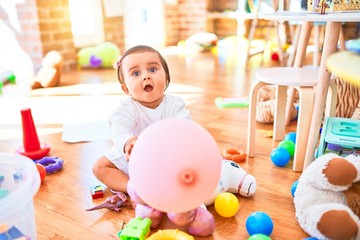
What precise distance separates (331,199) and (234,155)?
0.47m

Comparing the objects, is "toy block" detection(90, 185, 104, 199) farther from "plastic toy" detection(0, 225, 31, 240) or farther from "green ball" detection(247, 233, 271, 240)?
"green ball" detection(247, 233, 271, 240)

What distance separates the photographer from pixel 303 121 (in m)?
1.20

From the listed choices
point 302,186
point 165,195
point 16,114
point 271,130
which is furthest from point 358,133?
point 16,114

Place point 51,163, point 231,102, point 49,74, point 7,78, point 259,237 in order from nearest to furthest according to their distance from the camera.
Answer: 1. point 259,237
2. point 51,163
3. point 231,102
4. point 49,74
5. point 7,78

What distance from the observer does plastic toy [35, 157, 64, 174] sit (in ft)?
4.17

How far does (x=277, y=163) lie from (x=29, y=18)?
232 cm

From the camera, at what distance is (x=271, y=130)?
164cm

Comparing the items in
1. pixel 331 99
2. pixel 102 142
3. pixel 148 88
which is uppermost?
pixel 148 88

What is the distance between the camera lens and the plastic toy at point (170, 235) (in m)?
0.86

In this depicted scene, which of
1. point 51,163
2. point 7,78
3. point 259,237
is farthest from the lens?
point 7,78

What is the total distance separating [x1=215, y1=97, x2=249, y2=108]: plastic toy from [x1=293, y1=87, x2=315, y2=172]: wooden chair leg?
0.79m

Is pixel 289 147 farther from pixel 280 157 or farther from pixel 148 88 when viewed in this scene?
pixel 148 88

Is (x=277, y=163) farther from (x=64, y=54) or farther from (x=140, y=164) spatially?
(x=64, y=54)

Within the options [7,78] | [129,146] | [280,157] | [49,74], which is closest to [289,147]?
[280,157]
